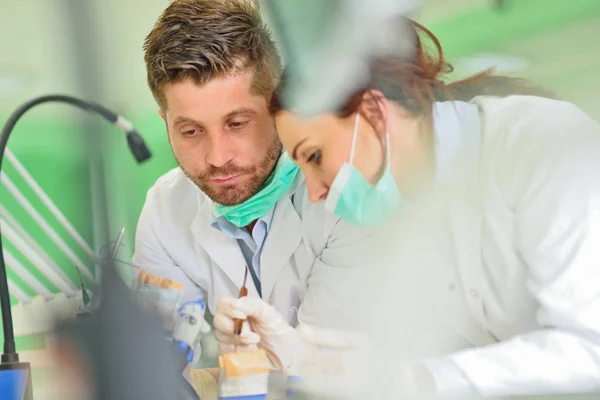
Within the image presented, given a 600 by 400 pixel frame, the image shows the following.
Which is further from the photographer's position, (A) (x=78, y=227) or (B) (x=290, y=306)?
(B) (x=290, y=306)

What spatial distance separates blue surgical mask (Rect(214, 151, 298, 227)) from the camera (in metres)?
0.88

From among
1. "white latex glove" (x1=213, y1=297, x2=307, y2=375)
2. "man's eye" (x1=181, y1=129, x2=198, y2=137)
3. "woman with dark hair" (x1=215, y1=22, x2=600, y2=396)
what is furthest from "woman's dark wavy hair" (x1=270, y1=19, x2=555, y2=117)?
"white latex glove" (x1=213, y1=297, x2=307, y2=375)

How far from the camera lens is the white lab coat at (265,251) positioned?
34.8 inches

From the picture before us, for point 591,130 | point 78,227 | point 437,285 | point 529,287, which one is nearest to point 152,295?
point 78,227

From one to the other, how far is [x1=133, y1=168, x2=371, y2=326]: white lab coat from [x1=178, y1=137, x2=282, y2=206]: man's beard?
2 cm

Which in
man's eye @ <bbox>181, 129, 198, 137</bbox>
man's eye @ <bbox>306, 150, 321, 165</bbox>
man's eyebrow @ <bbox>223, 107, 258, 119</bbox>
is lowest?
man's eye @ <bbox>306, 150, 321, 165</bbox>

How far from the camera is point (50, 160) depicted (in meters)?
0.85

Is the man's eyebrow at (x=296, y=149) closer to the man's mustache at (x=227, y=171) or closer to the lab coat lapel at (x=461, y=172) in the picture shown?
the man's mustache at (x=227, y=171)

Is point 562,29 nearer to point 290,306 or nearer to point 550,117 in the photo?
point 550,117

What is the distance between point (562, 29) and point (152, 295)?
59 centimetres

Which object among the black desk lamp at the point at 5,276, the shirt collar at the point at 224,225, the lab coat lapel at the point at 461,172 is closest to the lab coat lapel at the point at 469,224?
the lab coat lapel at the point at 461,172

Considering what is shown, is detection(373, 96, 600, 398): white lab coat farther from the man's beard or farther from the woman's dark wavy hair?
the man's beard

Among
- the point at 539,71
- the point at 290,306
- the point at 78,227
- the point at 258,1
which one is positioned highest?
the point at 258,1

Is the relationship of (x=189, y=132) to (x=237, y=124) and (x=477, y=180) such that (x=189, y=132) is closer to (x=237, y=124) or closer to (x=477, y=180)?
(x=237, y=124)
